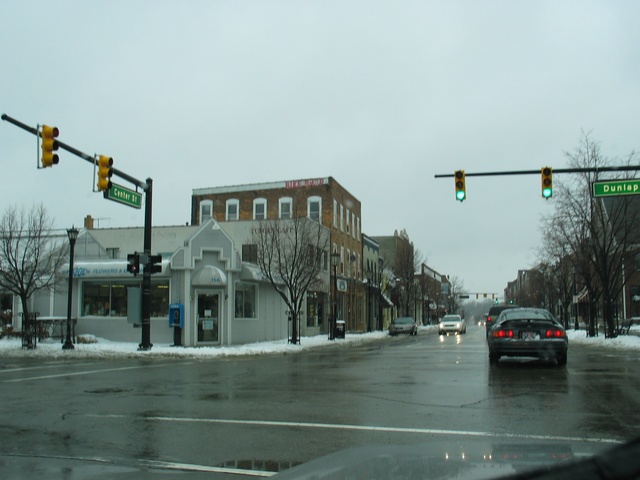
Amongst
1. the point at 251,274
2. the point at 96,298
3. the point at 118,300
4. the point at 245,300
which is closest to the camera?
the point at 118,300

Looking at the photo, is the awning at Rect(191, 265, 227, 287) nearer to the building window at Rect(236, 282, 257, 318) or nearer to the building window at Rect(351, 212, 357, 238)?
the building window at Rect(236, 282, 257, 318)

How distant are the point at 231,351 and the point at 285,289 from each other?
1217 cm

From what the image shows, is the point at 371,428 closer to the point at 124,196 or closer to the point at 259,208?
the point at 124,196

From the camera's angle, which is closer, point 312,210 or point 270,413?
point 270,413

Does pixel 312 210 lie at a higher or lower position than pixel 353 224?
higher

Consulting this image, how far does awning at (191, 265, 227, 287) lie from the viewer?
2905cm

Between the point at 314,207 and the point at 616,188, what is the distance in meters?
30.0

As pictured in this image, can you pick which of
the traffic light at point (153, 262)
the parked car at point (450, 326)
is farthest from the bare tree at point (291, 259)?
the parked car at point (450, 326)

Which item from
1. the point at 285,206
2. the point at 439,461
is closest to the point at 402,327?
the point at 285,206

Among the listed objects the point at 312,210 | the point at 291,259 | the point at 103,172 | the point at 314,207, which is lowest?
the point at 291,259

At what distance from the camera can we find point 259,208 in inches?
1896

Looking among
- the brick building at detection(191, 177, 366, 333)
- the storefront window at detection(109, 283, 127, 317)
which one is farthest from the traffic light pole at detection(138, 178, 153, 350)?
the brick building at detection(191, 177, 366, 333)

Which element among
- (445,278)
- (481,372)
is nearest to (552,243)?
(481,372)

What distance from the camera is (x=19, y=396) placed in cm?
1212
